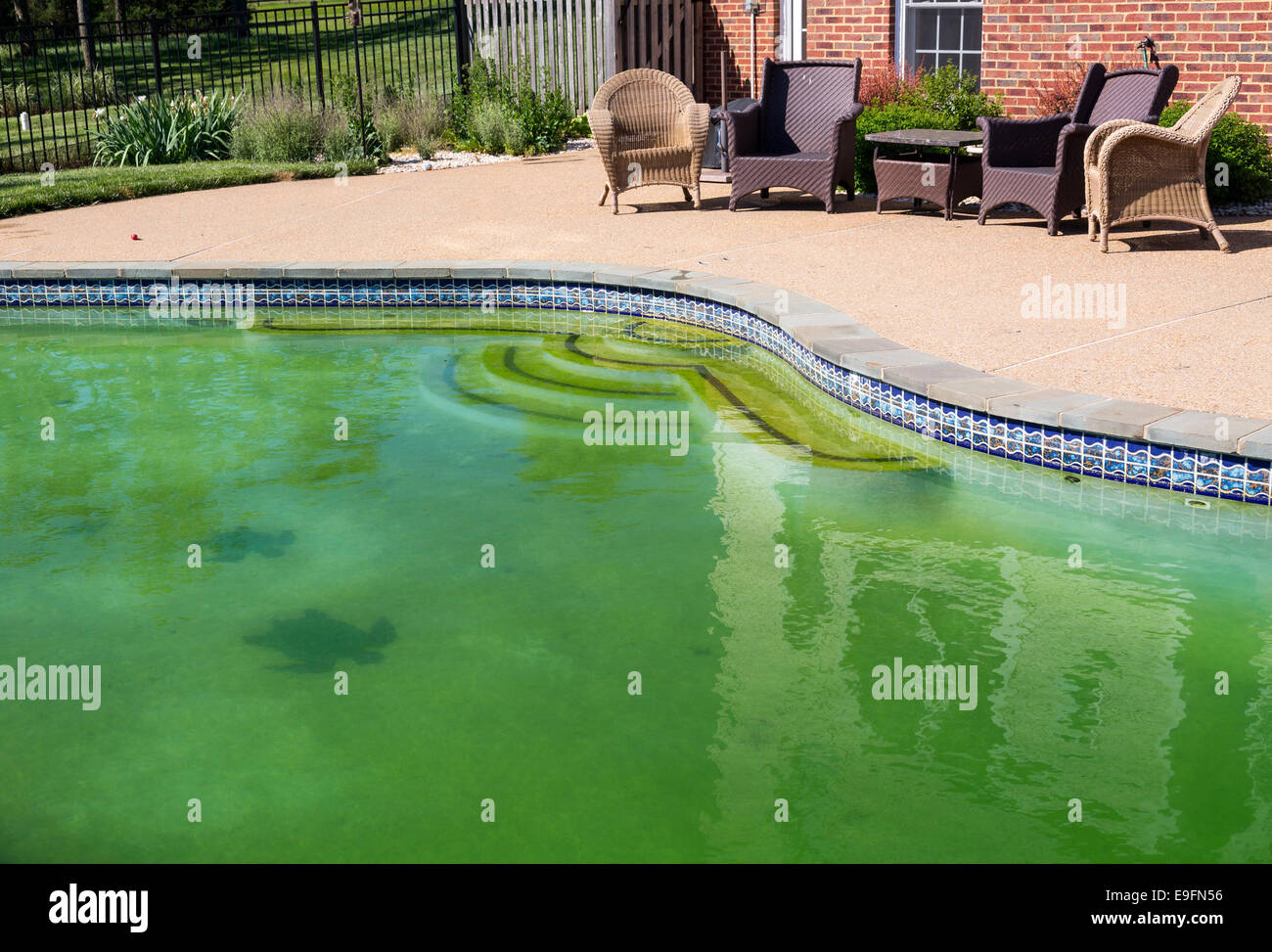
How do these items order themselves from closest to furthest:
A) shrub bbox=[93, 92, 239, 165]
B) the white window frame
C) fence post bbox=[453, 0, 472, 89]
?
the white window frame, shrub bbox=[93, 92, 239, 165], fence post bbox=[453, 0, 472, 89]

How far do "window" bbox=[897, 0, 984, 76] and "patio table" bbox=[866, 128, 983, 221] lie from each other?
248cm

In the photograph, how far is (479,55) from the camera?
15336mm

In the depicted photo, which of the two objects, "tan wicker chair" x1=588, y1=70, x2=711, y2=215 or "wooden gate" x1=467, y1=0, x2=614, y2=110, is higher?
"wooden gate" x1=467, y1=0, x2=614, y2=110

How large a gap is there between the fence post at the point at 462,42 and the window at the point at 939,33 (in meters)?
5.25

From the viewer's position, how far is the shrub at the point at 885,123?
34.4 ft

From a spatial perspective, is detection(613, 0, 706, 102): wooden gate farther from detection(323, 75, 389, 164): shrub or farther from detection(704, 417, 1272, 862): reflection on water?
detection(704, 417, 1272, 862): reflection on water

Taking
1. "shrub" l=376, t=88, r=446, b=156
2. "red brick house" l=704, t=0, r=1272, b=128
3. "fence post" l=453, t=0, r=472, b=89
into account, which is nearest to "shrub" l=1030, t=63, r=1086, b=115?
"red brick house" l=704, t=0, r=1272, b=128

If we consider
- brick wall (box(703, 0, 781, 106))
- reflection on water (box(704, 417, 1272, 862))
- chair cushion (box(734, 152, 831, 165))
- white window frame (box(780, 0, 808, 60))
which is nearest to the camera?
reflection on water (box(704, 417, 1272, 862))

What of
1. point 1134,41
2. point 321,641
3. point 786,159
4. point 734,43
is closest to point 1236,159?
point 1134,41

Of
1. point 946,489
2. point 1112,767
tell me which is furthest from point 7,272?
point 1112,767

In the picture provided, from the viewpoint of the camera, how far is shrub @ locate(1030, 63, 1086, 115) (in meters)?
10.9

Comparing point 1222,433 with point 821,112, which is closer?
point 1222,433
